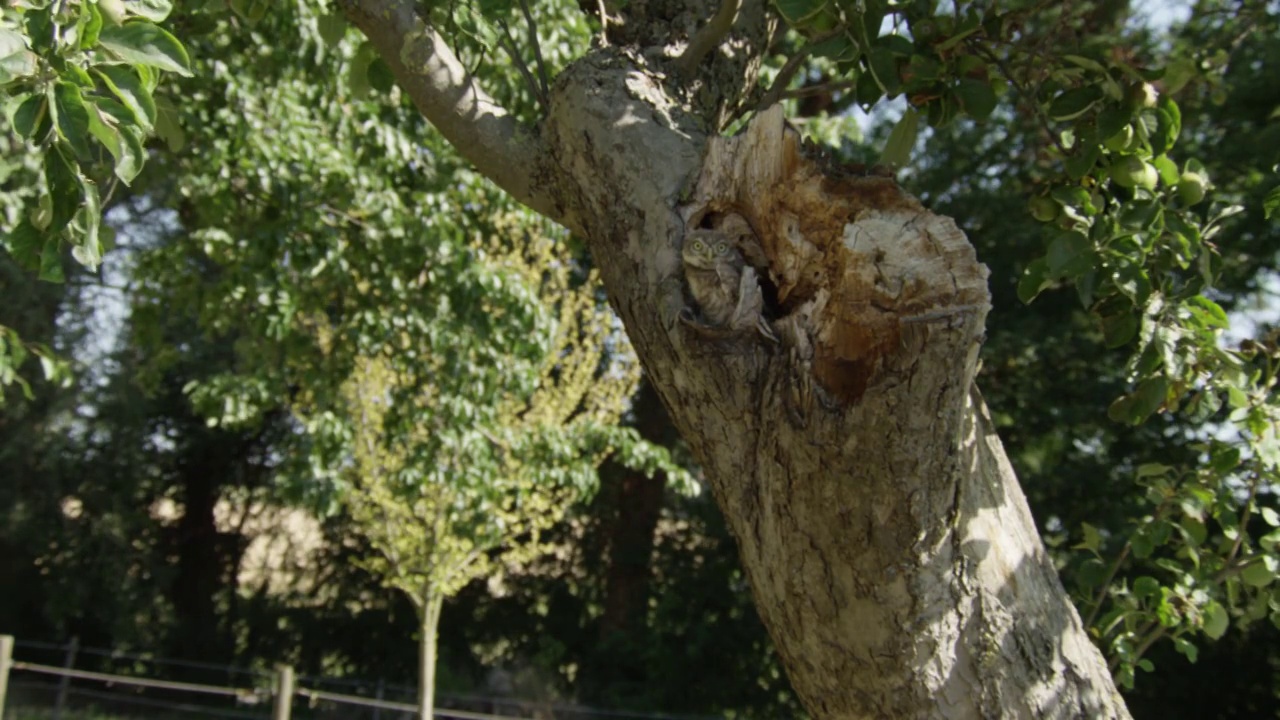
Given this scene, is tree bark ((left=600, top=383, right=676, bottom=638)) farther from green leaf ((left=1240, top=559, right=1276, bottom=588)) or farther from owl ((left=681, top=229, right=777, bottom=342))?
owl ((left=681, top=229, right=777, bottom=342))

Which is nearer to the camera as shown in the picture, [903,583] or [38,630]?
[903,583]

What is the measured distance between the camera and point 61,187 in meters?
1.63

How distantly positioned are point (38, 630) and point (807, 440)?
608 inches

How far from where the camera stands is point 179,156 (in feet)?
19.2

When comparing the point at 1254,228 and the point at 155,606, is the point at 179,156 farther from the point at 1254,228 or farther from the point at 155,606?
the point at 155,606

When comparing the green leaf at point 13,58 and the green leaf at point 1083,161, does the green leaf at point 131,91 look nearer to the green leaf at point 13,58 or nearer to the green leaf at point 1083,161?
the green leaf at point 13,58

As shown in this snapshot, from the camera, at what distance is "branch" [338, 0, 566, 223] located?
2209 mm

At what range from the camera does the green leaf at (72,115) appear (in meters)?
1.49

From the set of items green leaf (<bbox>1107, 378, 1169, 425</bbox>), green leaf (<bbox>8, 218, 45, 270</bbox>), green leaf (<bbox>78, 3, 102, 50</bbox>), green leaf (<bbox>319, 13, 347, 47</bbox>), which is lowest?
green leaf (<bbox>1107, 378, 1169, 425</bbox>)

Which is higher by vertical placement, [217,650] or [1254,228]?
[1254,228]

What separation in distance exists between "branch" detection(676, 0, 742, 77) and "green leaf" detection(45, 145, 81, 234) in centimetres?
117

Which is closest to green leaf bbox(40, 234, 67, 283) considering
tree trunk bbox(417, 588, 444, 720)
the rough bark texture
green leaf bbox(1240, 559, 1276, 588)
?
the rough bark texture

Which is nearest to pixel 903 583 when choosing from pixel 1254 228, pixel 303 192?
pixel 303 192

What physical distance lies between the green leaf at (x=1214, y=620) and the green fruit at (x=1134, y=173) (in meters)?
1.02
